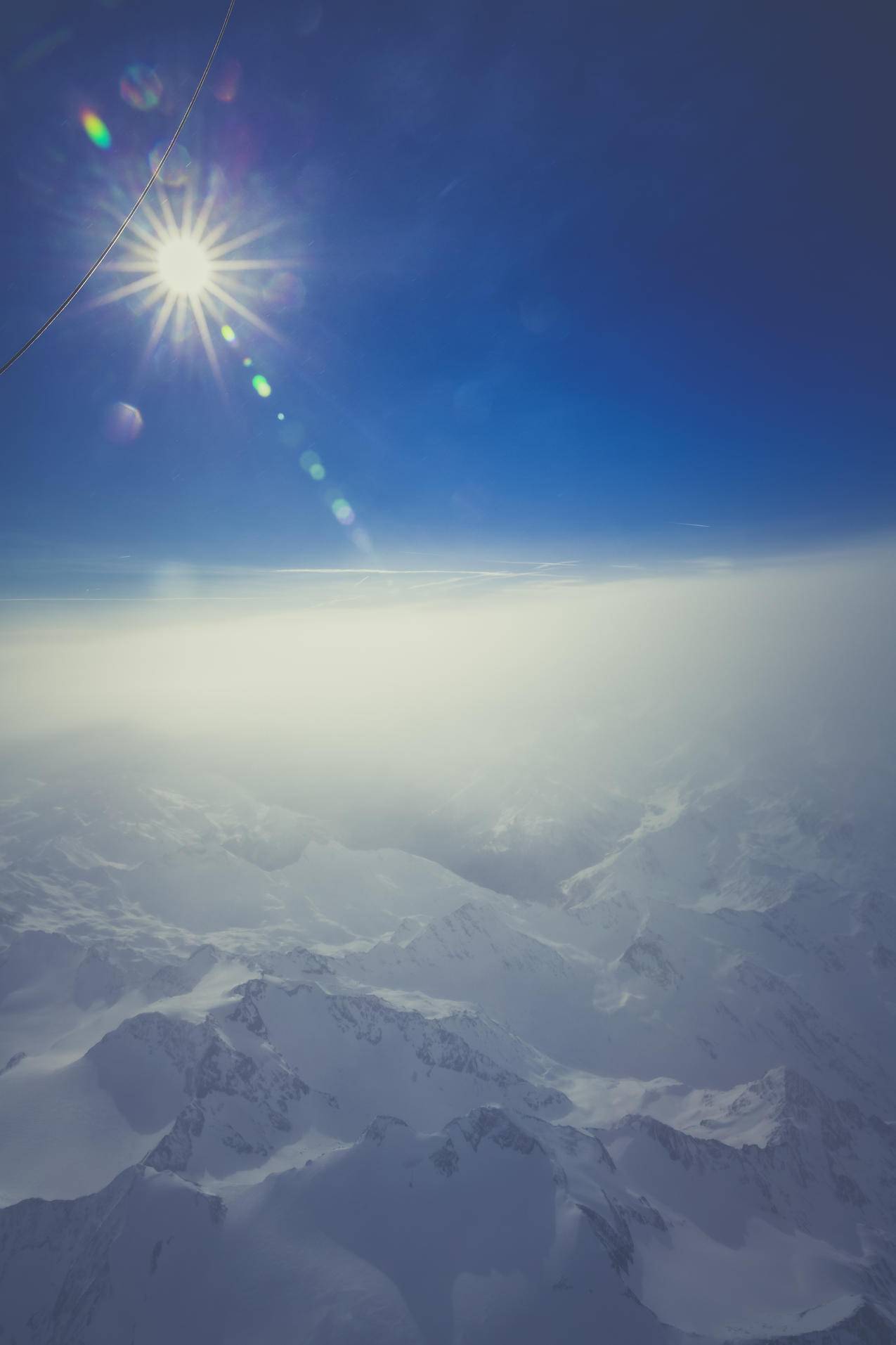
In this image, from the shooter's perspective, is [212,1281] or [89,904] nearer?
[212,1281]

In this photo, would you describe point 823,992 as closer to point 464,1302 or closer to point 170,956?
point 464,1302

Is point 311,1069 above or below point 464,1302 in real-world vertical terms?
below

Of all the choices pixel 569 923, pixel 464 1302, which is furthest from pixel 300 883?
pixel 464 1302

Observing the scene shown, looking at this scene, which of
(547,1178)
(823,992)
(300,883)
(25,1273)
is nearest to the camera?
(25,1273)

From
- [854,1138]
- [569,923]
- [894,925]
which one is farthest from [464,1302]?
[894,925]

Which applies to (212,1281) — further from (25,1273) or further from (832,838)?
(832,838)

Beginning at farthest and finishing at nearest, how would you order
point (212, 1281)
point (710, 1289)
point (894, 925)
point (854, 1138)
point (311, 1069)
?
point (894, 925) → point (854, 1138) → point (311, 1069) → point (710, 1289) → point (212, 1281)

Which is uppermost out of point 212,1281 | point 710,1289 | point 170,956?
point 212,1281
